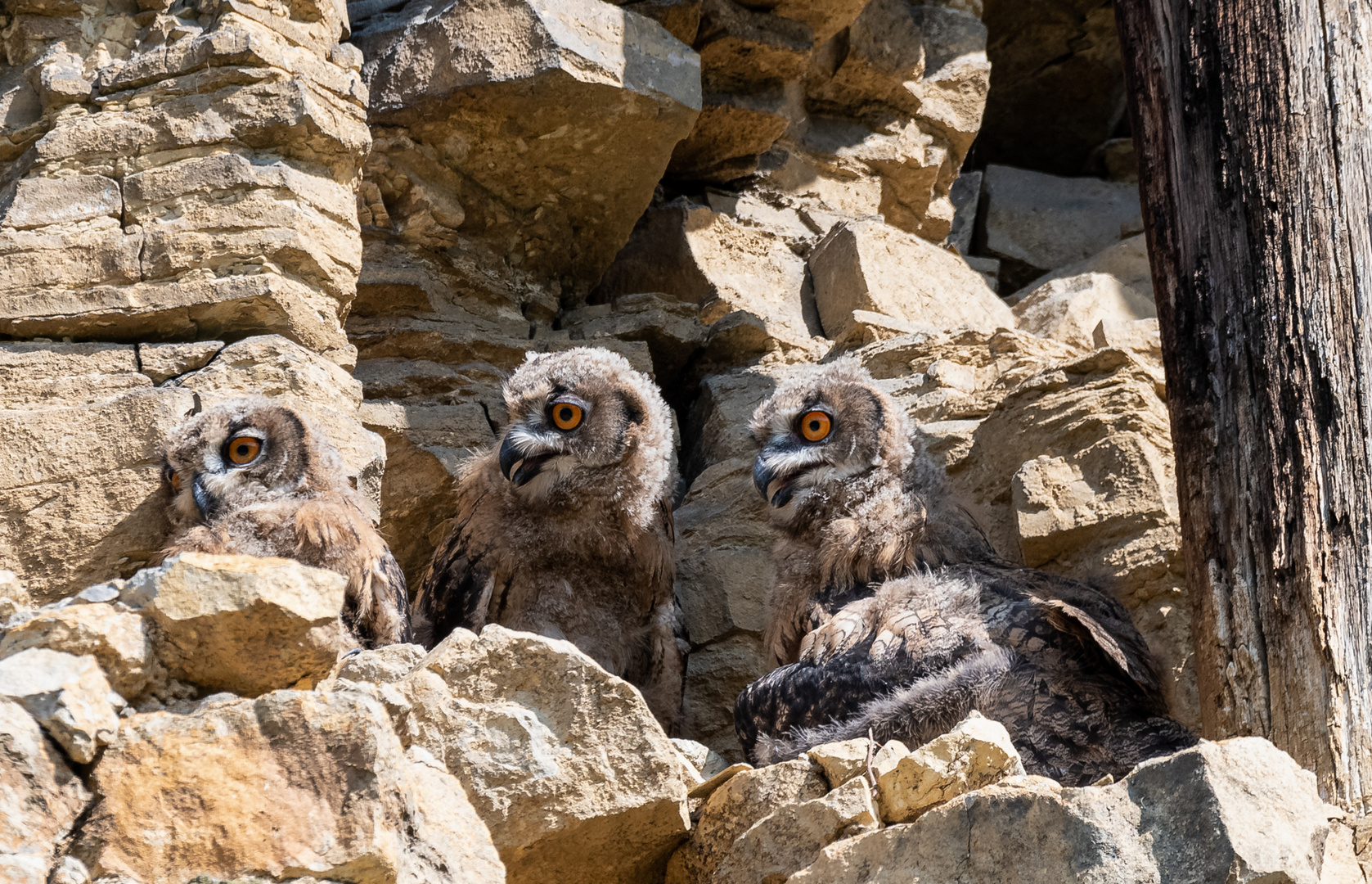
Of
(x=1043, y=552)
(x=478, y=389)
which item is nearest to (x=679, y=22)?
(x=478, y=389)

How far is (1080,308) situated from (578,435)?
3.56m

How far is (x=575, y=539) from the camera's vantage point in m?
5.14

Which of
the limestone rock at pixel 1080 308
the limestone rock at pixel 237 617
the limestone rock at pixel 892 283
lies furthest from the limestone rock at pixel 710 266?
the limestone rock at pixel 237 617

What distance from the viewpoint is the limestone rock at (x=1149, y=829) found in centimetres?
250

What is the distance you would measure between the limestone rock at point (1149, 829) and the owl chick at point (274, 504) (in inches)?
89.7

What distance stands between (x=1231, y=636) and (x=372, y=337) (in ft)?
13.4

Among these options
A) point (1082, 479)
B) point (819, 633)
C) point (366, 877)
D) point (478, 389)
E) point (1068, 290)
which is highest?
point (1068, 290)

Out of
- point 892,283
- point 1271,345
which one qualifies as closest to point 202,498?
point 1271,345

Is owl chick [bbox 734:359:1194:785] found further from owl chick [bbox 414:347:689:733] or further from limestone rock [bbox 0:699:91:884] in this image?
limestone rock [bbox 0:699:91:884]

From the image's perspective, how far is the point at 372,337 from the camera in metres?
6.43

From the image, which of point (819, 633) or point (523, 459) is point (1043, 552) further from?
point (523, 459)

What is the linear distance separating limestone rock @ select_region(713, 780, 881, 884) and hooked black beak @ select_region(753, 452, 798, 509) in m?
1.67

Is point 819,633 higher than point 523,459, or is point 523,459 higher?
point 523,459

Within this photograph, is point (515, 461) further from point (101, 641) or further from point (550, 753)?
point (101, 641)
